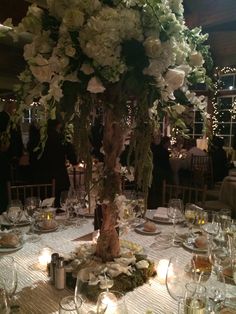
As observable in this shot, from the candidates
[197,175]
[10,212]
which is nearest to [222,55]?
[197,175]

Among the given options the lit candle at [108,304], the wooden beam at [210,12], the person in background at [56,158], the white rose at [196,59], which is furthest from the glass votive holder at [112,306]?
the wooden beam at [210,12]

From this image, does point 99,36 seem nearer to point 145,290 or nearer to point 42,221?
point 145,290

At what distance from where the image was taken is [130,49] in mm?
1139

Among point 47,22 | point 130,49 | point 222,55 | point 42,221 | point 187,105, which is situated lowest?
point 42,221

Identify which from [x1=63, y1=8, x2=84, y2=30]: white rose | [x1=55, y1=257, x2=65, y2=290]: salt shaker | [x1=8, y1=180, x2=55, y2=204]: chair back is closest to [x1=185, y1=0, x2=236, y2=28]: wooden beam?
[x1=8, y1=180, x2=55, y2=204]: chair back

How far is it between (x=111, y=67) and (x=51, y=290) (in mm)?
844

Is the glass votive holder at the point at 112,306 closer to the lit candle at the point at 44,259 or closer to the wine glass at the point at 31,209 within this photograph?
the lit candle at the point at 44,259

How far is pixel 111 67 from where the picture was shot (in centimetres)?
112

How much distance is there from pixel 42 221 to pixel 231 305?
111 cm

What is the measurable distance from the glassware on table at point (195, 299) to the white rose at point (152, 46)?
0.76 metres

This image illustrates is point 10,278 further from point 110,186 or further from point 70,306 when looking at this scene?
point 110,186

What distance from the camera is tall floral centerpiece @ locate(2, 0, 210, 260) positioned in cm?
111

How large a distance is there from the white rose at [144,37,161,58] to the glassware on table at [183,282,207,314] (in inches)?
30.0

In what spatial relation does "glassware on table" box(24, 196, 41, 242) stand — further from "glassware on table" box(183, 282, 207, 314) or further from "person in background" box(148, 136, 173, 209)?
"person in background" box(148, 136, 173, 209)
